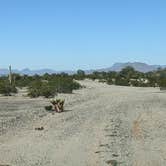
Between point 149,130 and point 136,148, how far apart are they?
535cm

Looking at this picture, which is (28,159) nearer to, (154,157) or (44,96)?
(154,157)

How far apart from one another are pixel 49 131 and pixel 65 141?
348cm

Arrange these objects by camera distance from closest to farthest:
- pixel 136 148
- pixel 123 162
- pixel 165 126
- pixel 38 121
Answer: pixel 123 162, pixel 136 148, pixel 165 126, pixel 38 121

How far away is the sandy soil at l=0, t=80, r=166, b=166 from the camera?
54.4ft

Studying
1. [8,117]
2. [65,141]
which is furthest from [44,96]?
[65,141]

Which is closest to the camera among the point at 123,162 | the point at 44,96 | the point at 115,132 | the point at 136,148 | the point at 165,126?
the point at 123,162


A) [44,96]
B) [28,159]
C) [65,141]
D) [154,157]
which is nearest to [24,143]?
[65,141]

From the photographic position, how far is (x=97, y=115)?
31.4 m

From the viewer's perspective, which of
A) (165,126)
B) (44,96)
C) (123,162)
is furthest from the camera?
(44,96)

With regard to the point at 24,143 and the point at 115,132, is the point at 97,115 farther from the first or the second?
the point at 24,143

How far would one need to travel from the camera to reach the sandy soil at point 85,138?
16.6 m

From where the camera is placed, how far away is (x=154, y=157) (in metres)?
17.0

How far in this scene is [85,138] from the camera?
69.7ft

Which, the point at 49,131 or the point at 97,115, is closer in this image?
the point at 49,131
